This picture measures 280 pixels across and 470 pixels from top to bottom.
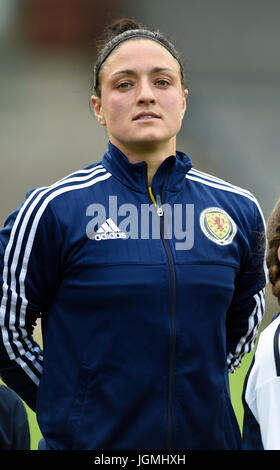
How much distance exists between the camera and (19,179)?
34.7 ft

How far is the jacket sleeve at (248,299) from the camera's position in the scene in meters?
2.06

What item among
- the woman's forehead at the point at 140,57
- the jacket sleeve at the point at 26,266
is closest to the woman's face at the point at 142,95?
the woman's forehead at the point at 140,57

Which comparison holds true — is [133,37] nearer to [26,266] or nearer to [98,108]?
[98,108]

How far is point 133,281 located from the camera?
5.90 ft

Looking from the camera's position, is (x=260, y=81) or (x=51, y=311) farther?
(x=260, y=81)

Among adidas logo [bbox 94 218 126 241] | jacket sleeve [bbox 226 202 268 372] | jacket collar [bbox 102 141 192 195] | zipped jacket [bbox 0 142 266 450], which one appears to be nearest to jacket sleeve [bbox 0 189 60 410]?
zipped jacket [bbox 0 142 266 450]

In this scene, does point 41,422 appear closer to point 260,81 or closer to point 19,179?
point 19,179

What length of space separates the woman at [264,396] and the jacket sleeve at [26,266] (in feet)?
1.84

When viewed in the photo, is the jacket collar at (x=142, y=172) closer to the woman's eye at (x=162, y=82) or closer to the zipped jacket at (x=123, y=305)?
the zipped jacket at (x=123, y=305)

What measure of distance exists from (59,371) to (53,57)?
10655 mm

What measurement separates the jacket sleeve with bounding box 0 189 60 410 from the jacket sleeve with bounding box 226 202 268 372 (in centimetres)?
54

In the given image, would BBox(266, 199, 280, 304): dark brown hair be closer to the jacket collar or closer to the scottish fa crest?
the scottish fa crest

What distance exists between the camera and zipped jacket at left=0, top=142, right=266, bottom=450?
1.78 metres

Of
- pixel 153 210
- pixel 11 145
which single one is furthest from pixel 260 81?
pixel 153 210
